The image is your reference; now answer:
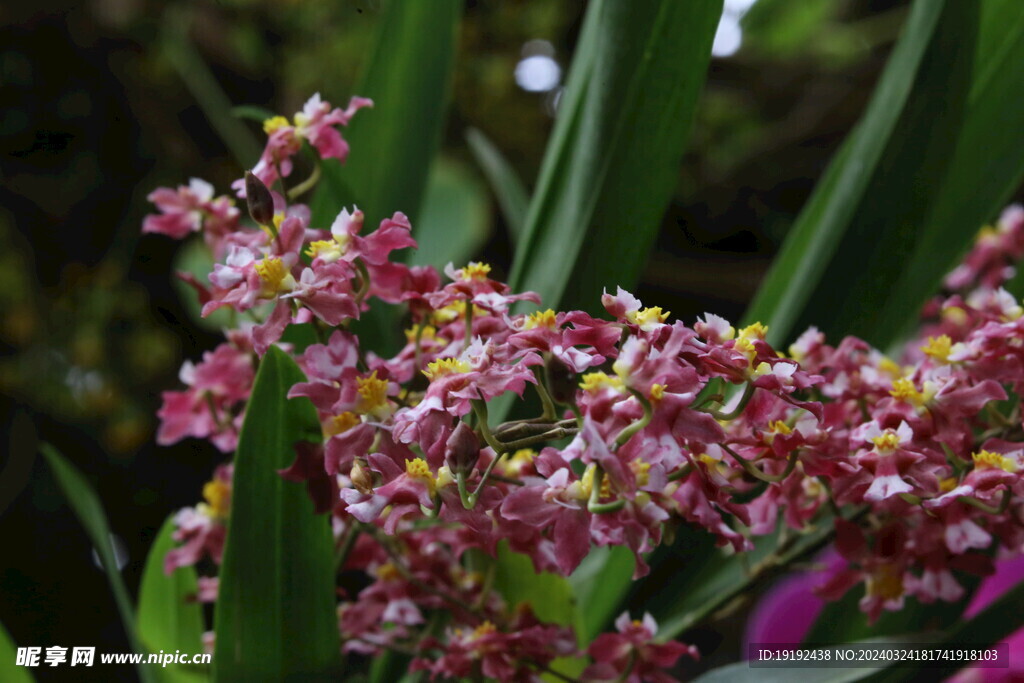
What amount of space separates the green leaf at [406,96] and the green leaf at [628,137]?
10 centimetres

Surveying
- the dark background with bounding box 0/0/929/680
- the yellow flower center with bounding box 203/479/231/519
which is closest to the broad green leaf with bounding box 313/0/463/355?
the yellow flower center with bounding box 203/479/231/519

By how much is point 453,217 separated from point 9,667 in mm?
422

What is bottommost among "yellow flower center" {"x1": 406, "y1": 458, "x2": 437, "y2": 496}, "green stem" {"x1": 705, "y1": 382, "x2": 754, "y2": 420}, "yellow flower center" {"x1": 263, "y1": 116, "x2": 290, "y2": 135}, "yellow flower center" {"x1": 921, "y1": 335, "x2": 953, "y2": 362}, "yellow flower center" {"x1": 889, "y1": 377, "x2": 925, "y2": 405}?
"yellow flower center" {"x1": 406, "y1": 458, "x2": 437, "y2": 496}

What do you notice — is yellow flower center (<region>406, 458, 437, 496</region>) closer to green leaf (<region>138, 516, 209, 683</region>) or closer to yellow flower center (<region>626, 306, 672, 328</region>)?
yellow flower center (<region>626, 306, 672, 328</region>)

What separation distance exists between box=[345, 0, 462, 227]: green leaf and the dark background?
12.5 inches

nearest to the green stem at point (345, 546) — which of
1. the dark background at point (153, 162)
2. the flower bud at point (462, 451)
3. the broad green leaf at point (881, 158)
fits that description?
the flower bud at point (462, 451)

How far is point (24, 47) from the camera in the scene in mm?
799

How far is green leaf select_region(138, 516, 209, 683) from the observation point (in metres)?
0.39

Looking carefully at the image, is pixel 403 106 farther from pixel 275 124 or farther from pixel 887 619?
pixel 887 619

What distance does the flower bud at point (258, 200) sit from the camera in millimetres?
255

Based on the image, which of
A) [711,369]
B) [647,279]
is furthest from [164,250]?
[711,369]

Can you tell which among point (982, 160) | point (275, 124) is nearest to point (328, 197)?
point (275, 124)

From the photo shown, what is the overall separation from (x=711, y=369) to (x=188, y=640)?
10.8 inches

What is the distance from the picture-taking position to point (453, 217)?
2.17 feet
